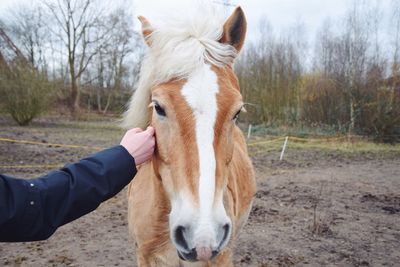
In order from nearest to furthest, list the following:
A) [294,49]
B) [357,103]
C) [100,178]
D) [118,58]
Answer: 1. [100,178]
2. [357,103]
3. [294,49]
4. [118,58]

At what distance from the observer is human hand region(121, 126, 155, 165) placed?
5.97 feet

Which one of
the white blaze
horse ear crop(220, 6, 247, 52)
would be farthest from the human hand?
horse ear crop(220, 6, 247, 52)

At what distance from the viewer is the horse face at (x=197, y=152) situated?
162 cm

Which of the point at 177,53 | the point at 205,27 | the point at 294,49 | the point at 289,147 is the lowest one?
the point at 289,147

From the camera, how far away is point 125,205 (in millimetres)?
6586

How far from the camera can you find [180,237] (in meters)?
1.70

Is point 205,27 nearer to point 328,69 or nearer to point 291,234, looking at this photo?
point 291,234

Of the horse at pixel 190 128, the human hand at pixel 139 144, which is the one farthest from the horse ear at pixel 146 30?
the human hand at pixel 139 144

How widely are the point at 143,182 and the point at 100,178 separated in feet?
4.38

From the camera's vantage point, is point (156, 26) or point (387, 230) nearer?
point (156, 26)

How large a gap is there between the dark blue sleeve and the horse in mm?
305

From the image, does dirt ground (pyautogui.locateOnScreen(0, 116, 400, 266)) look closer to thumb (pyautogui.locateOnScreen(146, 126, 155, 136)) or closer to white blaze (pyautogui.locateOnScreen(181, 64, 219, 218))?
thumb (pyautogui.locateOnScreen(146, 126, 155, 136))

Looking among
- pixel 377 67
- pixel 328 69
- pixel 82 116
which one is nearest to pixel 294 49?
pixel 328 69

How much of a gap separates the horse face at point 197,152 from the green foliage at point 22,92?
2215 centimetres
